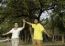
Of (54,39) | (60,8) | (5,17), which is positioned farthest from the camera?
(54,39)

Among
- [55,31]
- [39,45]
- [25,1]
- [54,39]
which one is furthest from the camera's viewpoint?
[55,31]

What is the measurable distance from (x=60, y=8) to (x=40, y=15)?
3505 millimetres

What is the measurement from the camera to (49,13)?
2542cm

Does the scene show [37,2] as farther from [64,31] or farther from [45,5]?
[64,31]

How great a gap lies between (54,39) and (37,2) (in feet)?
47.7

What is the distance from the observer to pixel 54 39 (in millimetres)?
36094

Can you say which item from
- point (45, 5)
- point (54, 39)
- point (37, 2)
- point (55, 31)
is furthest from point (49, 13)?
point (55, 31)

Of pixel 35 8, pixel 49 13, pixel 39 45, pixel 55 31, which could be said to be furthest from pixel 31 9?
pixel 55 31

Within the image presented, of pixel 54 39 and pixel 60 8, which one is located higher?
pixel 60 8

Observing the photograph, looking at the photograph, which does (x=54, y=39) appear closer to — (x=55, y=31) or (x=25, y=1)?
(x=55, y=31)

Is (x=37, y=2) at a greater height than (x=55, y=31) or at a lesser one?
greater

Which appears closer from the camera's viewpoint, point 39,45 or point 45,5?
point 39,45

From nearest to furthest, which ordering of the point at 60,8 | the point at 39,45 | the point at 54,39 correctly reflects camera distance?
the point at 39,45 < the point at 60,8 < the point at 54,39

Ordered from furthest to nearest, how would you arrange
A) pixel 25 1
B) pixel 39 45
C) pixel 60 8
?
pixel 60 8 < pixel 25 1 < pixel 39 45
